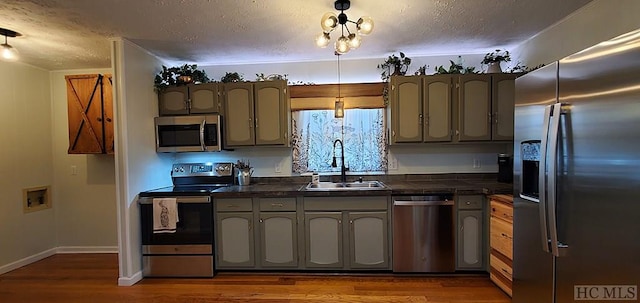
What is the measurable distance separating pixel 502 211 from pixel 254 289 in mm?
2280

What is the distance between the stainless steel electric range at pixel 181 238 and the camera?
2.96m

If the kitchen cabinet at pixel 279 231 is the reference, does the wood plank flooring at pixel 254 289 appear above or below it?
below

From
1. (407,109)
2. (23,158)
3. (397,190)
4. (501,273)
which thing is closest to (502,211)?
(501,273)

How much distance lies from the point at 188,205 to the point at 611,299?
303 cm

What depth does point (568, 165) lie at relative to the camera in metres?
1.34

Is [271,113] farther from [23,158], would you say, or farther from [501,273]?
[23,158]

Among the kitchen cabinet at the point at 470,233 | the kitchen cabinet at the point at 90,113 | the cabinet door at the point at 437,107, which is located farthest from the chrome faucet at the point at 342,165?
the kitchen cabinet at the point at 90,113

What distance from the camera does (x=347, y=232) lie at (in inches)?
115

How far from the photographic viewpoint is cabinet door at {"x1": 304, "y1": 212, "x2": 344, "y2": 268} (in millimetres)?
2936

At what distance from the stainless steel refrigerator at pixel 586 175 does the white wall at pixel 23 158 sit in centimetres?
485

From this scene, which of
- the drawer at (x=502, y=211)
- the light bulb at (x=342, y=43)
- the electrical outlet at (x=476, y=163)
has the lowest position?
the drawer at (x=502, y=211)

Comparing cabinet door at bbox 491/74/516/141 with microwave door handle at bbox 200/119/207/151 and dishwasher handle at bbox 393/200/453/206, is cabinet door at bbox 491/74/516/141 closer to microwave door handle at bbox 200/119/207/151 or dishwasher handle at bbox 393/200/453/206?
dishwasher handle at bbox 393/200/453/206

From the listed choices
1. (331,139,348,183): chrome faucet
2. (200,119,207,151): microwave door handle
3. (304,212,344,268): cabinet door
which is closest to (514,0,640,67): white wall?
(331,139,348,183): chrome faucet

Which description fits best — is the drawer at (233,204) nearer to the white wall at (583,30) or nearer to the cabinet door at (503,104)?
the cabinet door at (503,104)
